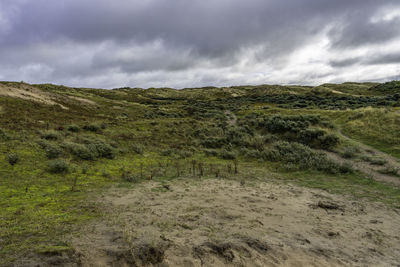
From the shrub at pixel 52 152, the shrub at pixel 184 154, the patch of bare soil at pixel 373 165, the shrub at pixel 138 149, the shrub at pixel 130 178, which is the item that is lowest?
the patch of bare soil at pixel 373 165

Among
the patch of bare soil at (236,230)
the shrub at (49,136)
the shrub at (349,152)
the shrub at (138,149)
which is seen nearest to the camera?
the patch of bare soil at (236,230)

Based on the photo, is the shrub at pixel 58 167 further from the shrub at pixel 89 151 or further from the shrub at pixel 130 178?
the shrub at pixel 130 178

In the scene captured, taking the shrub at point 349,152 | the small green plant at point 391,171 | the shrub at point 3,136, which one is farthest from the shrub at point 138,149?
the small green plant at point 391,171

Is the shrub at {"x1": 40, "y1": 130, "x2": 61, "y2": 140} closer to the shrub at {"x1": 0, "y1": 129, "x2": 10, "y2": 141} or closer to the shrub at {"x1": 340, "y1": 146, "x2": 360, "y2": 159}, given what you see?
the shrub at {"x1": 0, "y1": 129, "x2": 10, "y2": 141}

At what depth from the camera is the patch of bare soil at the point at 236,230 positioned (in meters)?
3.82

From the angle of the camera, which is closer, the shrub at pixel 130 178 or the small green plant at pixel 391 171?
the shrub at pixel 130 178

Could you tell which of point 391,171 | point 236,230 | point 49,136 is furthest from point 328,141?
point 49,136

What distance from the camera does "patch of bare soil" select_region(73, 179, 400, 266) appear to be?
3.82 m

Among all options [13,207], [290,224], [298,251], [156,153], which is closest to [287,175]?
[290,224]

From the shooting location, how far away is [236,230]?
16.1 feet

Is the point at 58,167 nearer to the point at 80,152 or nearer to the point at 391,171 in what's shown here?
the point at 80,152

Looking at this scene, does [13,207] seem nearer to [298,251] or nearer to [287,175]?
[298,251]

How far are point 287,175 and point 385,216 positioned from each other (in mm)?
4766

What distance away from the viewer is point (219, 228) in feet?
16.3
